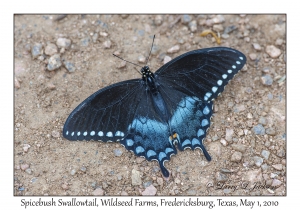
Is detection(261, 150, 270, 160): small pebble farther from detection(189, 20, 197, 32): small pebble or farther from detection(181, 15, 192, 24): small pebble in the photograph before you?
detection(181, 15, 192, 24): small pebble

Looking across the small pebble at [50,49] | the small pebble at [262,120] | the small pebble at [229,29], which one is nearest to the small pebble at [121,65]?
the small pebble at [50,49]

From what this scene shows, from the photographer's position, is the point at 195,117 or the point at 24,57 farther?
the point at 24,57

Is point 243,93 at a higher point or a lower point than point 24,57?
lower

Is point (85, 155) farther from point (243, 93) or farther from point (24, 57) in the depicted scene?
point (243, 93)

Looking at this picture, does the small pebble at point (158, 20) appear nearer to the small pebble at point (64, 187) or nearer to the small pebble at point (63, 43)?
the small pebble at point (63, 43)

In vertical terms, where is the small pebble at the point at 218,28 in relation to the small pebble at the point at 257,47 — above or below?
above
